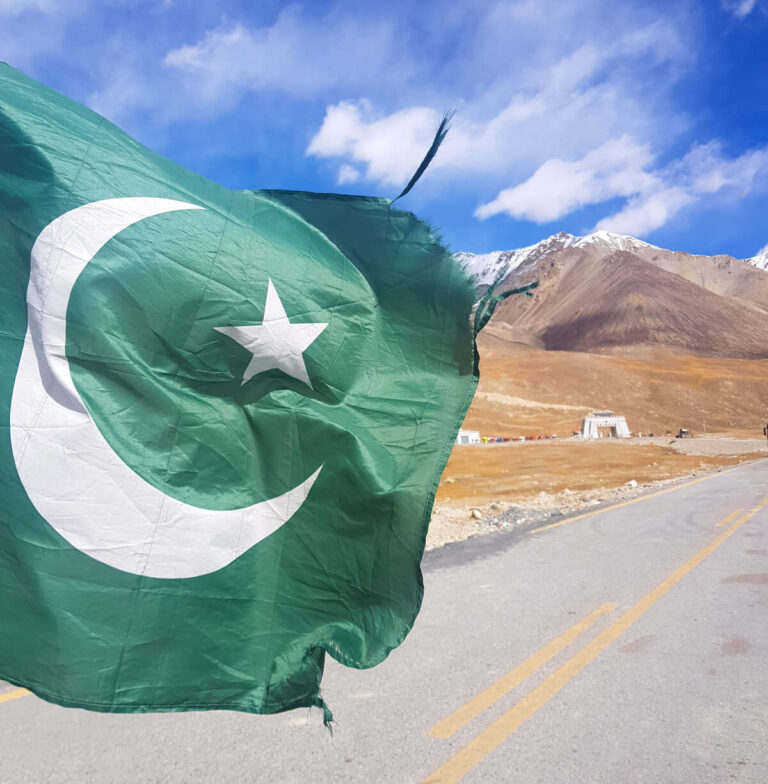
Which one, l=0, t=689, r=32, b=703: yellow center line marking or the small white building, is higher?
the small white building

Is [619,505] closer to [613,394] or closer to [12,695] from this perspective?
[12,695]

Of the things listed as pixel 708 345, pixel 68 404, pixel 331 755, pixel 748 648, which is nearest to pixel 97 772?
pixel 331 755

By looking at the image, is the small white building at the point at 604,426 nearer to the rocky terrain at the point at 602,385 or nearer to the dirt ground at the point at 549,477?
the rocky terrain at the point at 602,385

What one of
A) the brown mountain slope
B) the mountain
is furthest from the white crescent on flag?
the mountain

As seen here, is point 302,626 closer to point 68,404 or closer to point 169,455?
point 169,455

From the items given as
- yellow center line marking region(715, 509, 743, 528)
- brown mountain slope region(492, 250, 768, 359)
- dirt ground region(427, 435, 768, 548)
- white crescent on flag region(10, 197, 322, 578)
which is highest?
brown mountain slope region(492, 250, 768, 359)

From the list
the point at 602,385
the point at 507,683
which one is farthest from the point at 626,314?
the point at 507,683

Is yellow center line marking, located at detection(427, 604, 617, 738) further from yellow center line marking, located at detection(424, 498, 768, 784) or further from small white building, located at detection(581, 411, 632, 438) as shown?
small white building, located at detection(581, 411, 632, 438)
